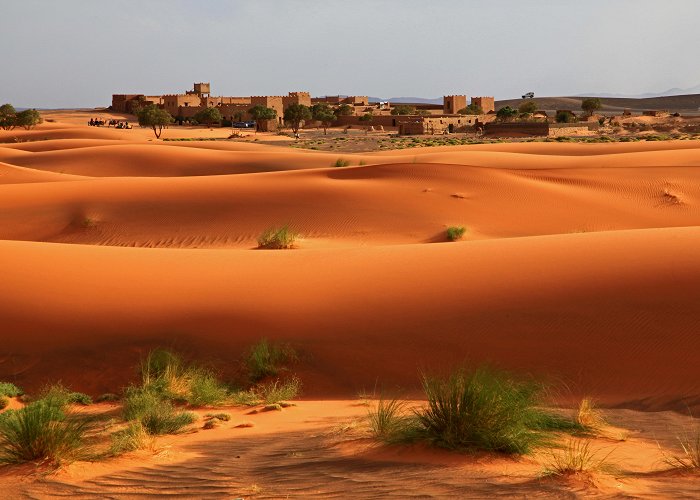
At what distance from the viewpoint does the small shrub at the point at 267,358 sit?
939 cm

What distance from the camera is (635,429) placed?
285 inches

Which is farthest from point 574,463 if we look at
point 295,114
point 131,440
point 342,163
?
point 295,114

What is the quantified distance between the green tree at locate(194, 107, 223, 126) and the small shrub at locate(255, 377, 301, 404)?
7777 cm

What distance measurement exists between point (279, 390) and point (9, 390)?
288cm

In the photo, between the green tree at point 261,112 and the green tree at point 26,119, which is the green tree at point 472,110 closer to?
the green tree at point 261,112

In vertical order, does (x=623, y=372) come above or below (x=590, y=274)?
below

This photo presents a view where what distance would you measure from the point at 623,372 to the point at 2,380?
22.6 ft

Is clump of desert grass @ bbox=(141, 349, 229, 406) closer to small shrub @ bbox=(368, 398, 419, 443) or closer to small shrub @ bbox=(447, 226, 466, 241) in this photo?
small shrub @ bbox=(368, 398, 419, 443)

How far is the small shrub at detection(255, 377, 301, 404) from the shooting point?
871cm

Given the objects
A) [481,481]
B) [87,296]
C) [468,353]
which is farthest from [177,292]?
[481,481]

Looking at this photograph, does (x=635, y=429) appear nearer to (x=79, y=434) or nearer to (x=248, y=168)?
(x=79, y=434)

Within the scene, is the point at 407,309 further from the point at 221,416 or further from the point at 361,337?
the point at 221,416

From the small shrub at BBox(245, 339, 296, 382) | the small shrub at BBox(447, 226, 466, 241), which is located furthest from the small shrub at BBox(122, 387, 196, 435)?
the small shrub at BBox(447, 226, 466, 241)

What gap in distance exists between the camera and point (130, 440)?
21.7 ft
